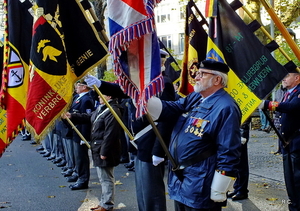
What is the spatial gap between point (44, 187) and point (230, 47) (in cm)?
534

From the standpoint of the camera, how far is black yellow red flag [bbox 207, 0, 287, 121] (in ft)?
18.5

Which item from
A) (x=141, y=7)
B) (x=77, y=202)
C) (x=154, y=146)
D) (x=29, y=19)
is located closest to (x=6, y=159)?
(x=77, y=202)

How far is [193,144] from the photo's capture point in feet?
13.6

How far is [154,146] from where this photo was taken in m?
5.07

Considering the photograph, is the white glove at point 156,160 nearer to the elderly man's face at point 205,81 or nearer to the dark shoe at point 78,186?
the elderly man's face at point 205,81

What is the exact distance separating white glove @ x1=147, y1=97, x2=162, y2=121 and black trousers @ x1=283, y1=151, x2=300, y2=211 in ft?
8.86

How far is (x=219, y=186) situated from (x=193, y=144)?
0.46 m

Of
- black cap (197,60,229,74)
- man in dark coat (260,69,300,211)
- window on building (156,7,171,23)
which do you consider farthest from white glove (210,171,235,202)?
window on building (156,7,171,23)

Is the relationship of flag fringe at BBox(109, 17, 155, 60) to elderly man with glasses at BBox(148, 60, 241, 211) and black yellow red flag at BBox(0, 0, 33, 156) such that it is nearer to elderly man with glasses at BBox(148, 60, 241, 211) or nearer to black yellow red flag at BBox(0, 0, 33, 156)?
elderly man with glasses at BBox(148, 60, 241, 211)

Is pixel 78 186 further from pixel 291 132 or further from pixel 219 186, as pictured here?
pixel 219 186

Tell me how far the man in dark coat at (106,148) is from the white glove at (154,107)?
120 inches

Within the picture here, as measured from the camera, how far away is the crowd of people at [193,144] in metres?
4.05

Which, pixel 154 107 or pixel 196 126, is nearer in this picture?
pixel 196 126

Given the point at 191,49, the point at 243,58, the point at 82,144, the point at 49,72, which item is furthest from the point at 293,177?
the point at 82,144
